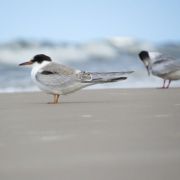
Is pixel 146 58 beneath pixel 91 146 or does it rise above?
above

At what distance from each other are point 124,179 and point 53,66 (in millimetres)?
4539

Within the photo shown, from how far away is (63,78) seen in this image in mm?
6414

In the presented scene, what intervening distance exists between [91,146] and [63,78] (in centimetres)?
368

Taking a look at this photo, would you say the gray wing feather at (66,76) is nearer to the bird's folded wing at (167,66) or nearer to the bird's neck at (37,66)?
the bird's neck at (37,66)

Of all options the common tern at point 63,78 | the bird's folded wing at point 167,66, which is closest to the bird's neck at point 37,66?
the common tern at point 63,78

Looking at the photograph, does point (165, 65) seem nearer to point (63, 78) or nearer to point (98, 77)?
point (98, 77)

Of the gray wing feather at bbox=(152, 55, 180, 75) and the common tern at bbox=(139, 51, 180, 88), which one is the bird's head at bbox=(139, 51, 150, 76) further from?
the gray wing feather at bbox=(152, 55, 180, 75)

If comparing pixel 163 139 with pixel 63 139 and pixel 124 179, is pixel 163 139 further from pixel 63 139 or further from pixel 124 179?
pixel 124 179

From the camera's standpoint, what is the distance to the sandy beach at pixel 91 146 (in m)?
2.19

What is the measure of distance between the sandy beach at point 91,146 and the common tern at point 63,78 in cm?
188

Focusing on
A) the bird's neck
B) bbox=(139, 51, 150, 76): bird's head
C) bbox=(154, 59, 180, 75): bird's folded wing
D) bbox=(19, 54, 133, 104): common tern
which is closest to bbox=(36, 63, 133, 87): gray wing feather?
bbox=(19, 54, 133, 104): common tern

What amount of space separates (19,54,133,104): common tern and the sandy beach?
6.16 ft

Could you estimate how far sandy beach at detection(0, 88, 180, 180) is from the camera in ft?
7.19

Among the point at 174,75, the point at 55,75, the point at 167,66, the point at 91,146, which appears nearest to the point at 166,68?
the point at 167,66
